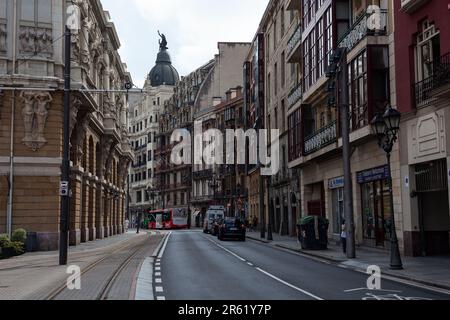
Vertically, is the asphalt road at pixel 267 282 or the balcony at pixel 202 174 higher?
the balcony at pixel 202 174

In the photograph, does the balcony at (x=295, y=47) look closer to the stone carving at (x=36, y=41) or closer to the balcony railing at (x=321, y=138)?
the balcony railing at (x=321, y=138)

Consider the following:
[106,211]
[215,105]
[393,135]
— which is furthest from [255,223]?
[393,135]

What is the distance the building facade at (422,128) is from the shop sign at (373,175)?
174cm

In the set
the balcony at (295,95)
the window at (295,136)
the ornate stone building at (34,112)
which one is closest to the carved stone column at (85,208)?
the ornate stone building at (34,112)

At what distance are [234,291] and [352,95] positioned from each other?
17.4 metres

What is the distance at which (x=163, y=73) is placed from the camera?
125812mm

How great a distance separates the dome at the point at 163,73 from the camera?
125625 mm

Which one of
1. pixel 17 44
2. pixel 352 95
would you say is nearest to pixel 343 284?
→ pixel 352 95

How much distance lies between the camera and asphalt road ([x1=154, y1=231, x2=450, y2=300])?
12727mm

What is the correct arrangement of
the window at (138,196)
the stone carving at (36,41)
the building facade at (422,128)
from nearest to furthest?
1. the building facade at (422,128)
2. the stone carving at (36,41)
3. the window at (138,196)

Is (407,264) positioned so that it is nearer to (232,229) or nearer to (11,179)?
(11,179)

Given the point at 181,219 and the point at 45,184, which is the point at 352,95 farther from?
the point at 181,219

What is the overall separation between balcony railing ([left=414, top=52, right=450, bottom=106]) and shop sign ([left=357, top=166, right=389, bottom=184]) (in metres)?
3.96

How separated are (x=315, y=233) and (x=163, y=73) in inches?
3976
